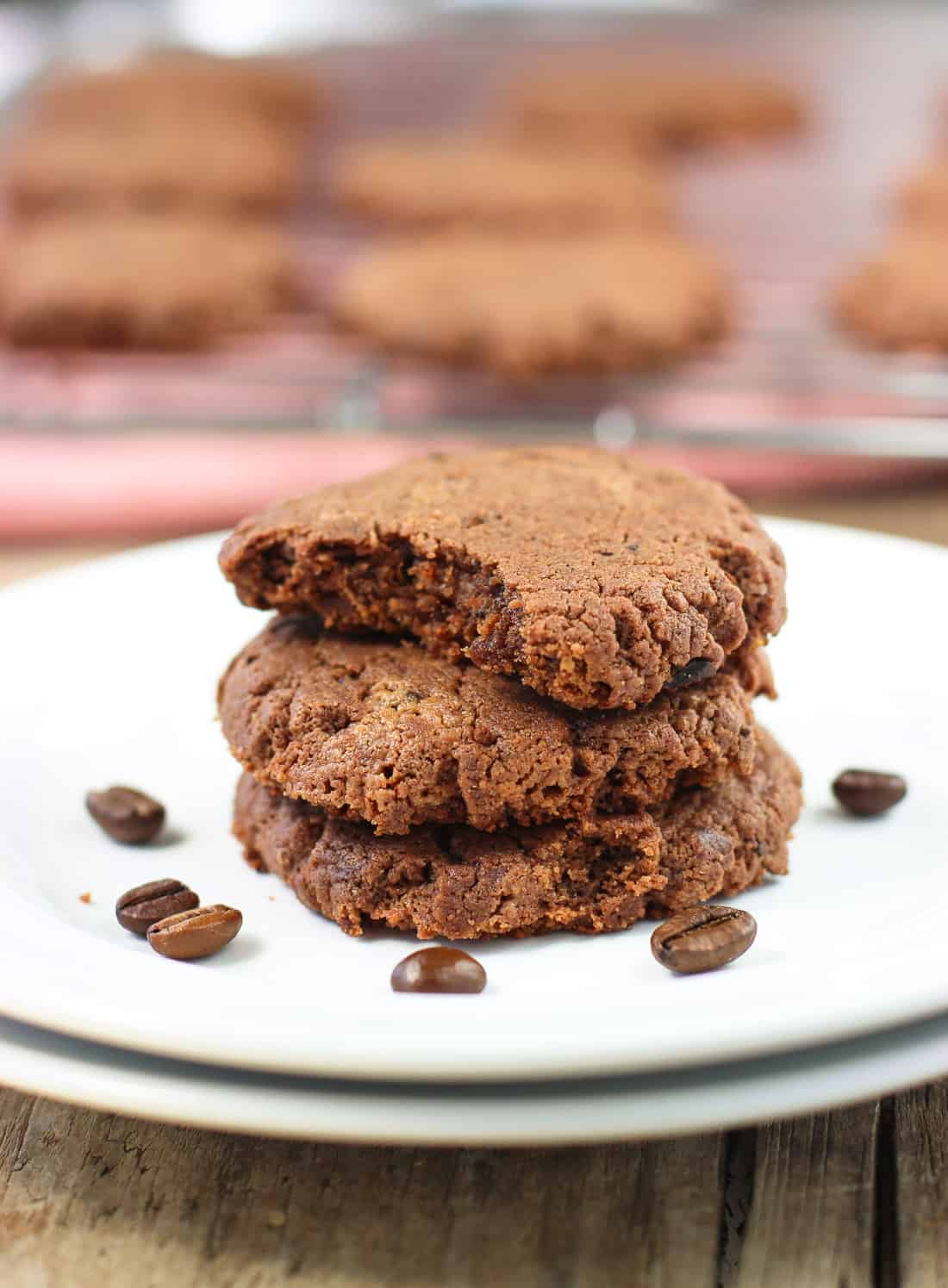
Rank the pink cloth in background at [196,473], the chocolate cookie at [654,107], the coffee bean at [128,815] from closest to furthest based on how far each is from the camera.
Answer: the coffee bean at [128,815] → the pink cloth in background at [196,473] → the chocolate cookie at [654,107]

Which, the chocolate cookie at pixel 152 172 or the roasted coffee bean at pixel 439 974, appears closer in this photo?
the roasted coffee bean at pixel 439 974

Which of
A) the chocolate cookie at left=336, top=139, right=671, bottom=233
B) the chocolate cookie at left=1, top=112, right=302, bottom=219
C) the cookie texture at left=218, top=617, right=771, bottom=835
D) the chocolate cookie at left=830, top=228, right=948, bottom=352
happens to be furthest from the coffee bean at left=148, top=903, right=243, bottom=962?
the chocolate cookie at left=1, top=112, right=302, bottom=219

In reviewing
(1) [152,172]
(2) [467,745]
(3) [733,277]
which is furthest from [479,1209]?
(1) [152,172]

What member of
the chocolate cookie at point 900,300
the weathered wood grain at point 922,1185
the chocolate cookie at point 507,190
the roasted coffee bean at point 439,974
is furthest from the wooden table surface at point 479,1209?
the chocolate cookie at point 507,190

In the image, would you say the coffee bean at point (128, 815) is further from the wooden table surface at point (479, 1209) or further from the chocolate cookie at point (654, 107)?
the chocolate cookie at point (654, 107)

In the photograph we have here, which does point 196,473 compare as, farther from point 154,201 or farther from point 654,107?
point 654,107

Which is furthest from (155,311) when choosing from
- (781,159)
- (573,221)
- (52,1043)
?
(52,1043)

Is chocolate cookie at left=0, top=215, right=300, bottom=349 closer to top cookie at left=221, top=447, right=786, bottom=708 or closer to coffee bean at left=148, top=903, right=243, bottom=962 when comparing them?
top cookie at left=221, top=447, right=786, bottom=708

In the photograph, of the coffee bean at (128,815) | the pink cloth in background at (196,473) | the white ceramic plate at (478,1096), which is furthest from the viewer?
the pink cloth in background at (196,473)
